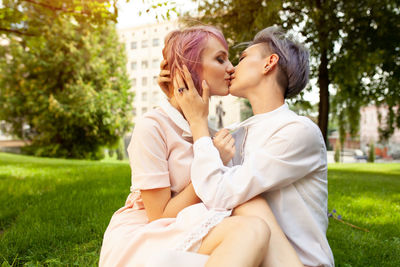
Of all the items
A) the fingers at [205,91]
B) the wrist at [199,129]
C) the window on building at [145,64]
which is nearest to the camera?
the wrist at [199,129]

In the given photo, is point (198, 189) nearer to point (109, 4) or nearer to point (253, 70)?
point (253, 70)

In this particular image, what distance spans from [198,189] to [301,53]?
97 cm

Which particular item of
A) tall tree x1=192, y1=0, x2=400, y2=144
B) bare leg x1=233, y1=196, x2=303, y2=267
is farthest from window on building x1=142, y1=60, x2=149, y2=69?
bare leg x1=233, y1=196, x2=303, y2=267

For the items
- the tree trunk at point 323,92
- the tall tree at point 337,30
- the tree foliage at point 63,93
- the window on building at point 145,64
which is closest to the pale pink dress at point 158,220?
the tall tree at point 337,30

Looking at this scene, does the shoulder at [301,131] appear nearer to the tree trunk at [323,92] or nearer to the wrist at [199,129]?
the wrist at [199,129]

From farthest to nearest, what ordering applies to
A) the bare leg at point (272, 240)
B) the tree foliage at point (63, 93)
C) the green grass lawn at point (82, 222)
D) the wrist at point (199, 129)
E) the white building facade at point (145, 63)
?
1. the white building facade at point (145, 63)
2. the tree foliage at point (63, 93)
3. the green grass lawn at point (82, 222)
4. the wrist at point (199, 129)
5. the bare leg at point (272, 240)

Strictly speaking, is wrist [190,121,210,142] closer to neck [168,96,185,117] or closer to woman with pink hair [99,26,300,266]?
woman with pink hair [99,26,300,266]

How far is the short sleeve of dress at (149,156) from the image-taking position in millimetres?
1630

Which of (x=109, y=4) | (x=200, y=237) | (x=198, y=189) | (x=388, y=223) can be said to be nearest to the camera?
(x=200, y=237)

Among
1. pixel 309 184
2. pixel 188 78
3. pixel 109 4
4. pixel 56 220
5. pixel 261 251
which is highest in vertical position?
pixel 109 4

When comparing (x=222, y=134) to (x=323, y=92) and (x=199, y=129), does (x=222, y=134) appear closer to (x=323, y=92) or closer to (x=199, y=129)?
(x=199, y=129)

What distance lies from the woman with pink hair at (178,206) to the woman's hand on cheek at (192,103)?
0.07 meters

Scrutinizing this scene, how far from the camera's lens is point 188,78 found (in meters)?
1.77

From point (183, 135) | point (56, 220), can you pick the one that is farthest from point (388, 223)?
point (56, 220)
